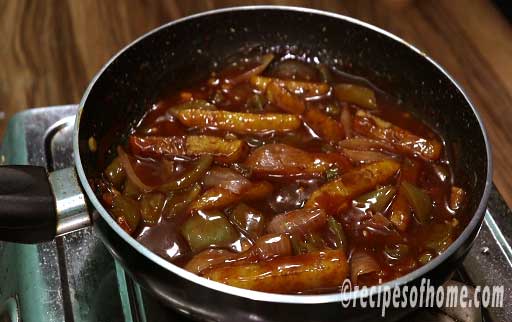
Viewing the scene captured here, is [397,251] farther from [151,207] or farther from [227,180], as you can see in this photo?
[151,207]

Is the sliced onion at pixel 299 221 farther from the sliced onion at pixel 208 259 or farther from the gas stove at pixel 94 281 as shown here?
the gas stove at pixel 94 281

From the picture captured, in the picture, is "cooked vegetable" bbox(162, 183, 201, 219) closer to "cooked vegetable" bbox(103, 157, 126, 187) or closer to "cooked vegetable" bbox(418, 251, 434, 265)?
"cooked vegetable" bbox(103, 157, 126, 187)

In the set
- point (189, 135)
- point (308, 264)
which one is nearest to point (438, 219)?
point (308, 264)

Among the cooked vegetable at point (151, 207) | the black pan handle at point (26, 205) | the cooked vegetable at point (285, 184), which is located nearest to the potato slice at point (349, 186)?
the cooked vegetable at point (285, 184)

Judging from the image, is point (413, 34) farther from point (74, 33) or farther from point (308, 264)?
point (308, 264)

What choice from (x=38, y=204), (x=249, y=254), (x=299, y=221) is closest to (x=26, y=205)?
(x=38, y=204)

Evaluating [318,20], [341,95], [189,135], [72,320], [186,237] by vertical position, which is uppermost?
[318,20]
